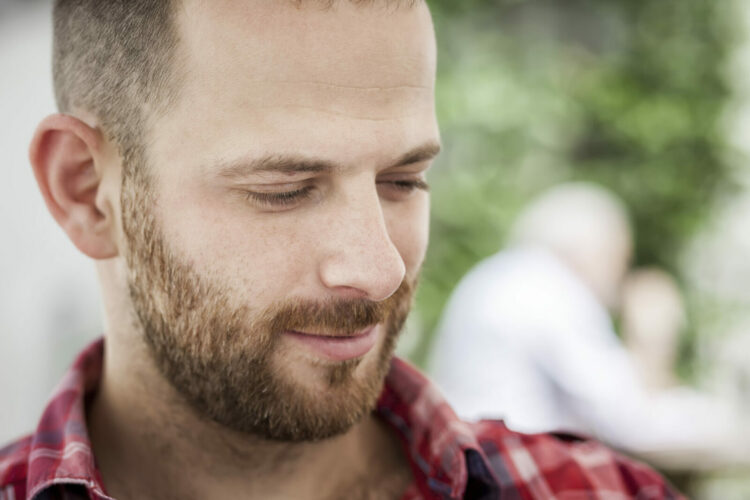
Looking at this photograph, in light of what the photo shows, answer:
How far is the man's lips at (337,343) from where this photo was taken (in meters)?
1.15

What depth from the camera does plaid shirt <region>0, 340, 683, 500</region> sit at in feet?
3.85

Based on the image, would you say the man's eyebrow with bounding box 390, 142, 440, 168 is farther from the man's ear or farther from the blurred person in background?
the blurred person in background

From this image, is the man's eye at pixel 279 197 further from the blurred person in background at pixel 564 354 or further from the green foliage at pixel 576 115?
the green foliage at pixel 576 115

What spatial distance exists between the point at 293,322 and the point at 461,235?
3.64m

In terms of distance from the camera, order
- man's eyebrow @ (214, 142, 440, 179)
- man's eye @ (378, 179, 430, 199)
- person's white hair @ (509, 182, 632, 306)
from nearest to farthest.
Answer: man's eyebrow @ (214, 142, 440, 179) → man's eye @ (378, 179, 430, 199) → person's white hair @ (509, 182, 632, 306)

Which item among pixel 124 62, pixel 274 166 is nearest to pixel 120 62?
pixel 124 62

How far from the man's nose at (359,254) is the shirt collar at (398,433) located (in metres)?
0.35

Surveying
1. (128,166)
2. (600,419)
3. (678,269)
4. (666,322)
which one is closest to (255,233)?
(128,166)

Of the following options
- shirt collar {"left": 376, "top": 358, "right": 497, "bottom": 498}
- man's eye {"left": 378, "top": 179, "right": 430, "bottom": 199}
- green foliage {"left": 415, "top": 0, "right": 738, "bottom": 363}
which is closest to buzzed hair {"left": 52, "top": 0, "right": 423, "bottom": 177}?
man's eye {"left": 378, "top": 179, "right": 430, "bottom": 199}

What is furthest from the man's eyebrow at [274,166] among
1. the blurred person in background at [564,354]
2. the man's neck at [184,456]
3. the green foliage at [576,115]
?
the green foliage at [576,115]

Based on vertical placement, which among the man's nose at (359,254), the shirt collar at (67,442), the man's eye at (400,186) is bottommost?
the shirt collar at (67,442)

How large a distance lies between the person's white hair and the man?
2407 mm

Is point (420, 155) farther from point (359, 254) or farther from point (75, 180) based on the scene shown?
point (75, 180)

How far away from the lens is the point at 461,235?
15.5ft
